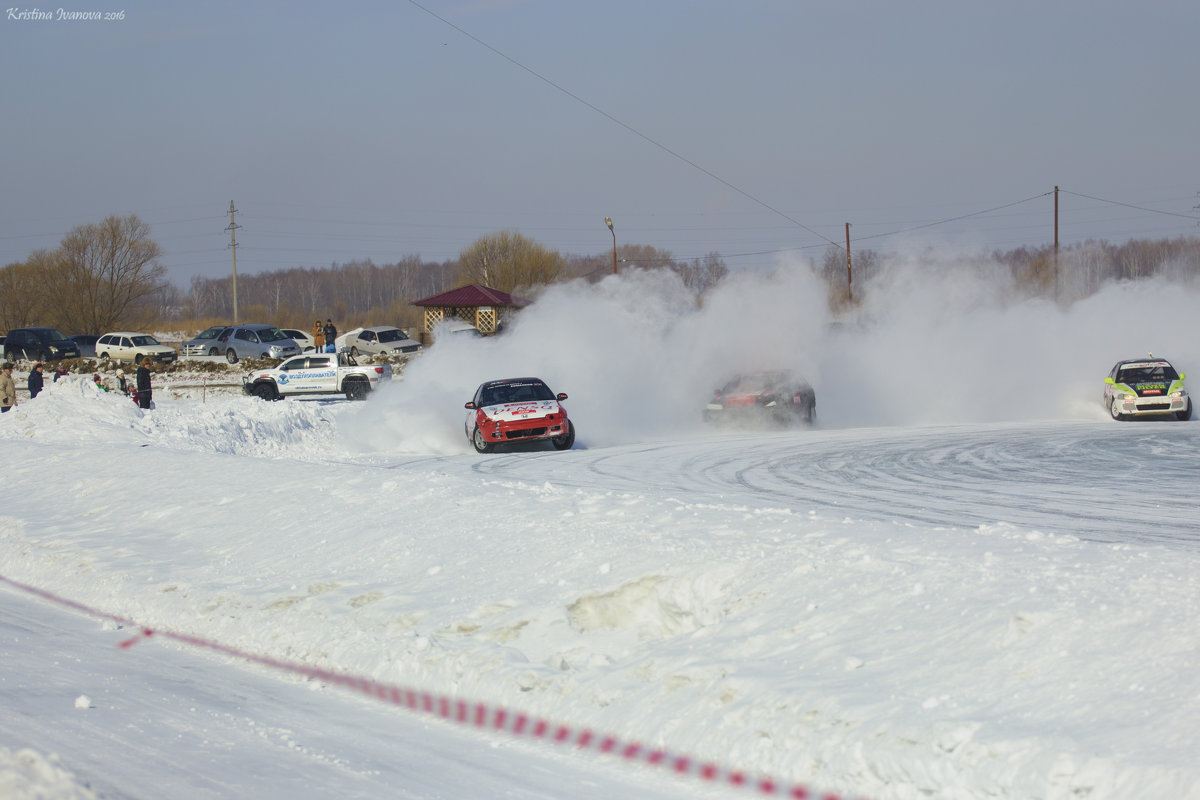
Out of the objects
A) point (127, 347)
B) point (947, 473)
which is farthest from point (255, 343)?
point (947, 473)

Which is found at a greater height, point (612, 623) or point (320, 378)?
point (320, 378)

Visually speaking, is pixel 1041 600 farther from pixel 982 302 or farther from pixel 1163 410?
pixel 982 302

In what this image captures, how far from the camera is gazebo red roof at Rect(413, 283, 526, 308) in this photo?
5641 centimetres

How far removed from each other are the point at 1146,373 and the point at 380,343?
119 feet

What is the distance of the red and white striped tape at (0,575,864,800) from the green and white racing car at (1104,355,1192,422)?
21.7m

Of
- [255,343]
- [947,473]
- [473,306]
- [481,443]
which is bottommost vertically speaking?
[947,473]

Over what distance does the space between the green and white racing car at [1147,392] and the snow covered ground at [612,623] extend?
8280 millimetres

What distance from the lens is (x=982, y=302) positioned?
99.6 feet

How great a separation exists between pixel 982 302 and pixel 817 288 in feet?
21.0

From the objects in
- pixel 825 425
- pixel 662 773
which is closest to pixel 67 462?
pixel 662 773

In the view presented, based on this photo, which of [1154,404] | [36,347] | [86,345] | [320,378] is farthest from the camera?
[86,345]

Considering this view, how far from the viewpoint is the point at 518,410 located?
64.0ft

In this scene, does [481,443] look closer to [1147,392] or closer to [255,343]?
[1147,392]

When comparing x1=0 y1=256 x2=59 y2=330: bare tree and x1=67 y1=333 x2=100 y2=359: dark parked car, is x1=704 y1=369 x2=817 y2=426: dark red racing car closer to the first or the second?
x1=67 y1=333 x2=100 y2=359: dark parked car
